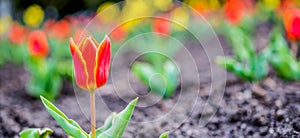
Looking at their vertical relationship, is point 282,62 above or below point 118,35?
above

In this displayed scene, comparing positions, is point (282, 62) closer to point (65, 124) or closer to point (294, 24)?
point (294, 24)

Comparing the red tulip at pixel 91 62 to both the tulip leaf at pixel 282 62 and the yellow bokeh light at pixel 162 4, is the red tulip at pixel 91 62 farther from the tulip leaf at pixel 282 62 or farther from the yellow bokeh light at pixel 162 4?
the yellow bokeh light at pixel 162 4

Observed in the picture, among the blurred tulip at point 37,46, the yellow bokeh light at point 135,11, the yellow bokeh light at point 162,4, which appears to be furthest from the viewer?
the yellow bokeh light at point 162,4

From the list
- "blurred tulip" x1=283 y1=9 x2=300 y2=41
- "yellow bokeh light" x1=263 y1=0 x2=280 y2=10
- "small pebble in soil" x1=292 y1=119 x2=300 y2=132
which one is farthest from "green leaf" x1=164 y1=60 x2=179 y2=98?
"yellow bokeh light" x1=263 y1=0 x2=280 y2=10

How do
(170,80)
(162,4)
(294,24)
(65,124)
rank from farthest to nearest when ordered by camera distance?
(162,4) → (170,80) → (294,24) → (65,124)

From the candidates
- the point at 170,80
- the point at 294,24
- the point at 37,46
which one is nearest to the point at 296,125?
the point at 294,24

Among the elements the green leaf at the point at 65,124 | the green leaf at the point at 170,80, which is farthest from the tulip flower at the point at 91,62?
the green leaf at the point at 170,80

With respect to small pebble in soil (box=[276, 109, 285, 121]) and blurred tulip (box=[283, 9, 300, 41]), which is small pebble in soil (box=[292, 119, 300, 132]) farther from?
blurred tulip (box=[283, 9, 300, 41])

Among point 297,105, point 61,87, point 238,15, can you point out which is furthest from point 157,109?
point 238,15
